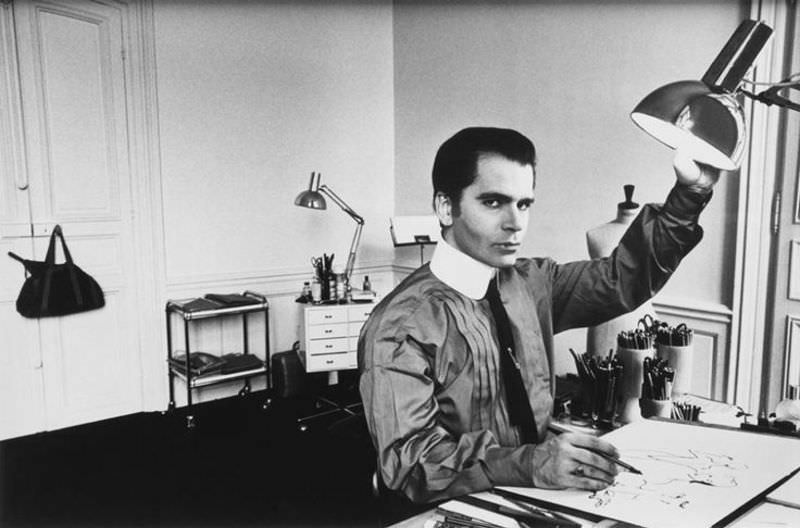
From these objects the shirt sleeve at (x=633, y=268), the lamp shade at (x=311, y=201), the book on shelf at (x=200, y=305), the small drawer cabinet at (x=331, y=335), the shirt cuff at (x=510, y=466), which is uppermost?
the lamp shade at (x=311, y=201)

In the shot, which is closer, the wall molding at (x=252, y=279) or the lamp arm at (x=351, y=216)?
the wall molding at (x=252, y=279)

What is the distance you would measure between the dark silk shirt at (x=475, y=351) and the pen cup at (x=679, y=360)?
1.03 ft

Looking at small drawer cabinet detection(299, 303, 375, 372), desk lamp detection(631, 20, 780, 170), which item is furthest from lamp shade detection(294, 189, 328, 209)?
desk lamp detection(631, 20, 780, 170)

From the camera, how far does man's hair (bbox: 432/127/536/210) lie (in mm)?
1276

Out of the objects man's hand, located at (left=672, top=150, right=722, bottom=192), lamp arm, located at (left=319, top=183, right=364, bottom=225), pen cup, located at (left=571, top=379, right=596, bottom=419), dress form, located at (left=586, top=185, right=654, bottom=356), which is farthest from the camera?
lamp arm, located at (left=319, top=183, right=364, bottom=225)

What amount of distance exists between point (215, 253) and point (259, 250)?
0.32 m

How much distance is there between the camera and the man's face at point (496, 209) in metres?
1.27

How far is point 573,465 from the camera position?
103 cm

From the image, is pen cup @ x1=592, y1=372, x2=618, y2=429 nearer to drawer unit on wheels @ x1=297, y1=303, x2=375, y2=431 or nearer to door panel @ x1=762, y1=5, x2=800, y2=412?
door panel @ x1=762, y1=5, x2=800, y2=412

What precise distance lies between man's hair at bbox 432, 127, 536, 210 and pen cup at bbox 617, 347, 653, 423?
614 mm

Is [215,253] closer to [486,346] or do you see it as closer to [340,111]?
[340,111]

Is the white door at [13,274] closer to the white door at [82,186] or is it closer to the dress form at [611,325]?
the white door at [82,186]

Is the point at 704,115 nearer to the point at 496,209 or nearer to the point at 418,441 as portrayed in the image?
the point at 496,209

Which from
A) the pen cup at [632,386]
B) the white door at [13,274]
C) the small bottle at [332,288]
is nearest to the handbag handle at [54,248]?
the white door at [13,274]
